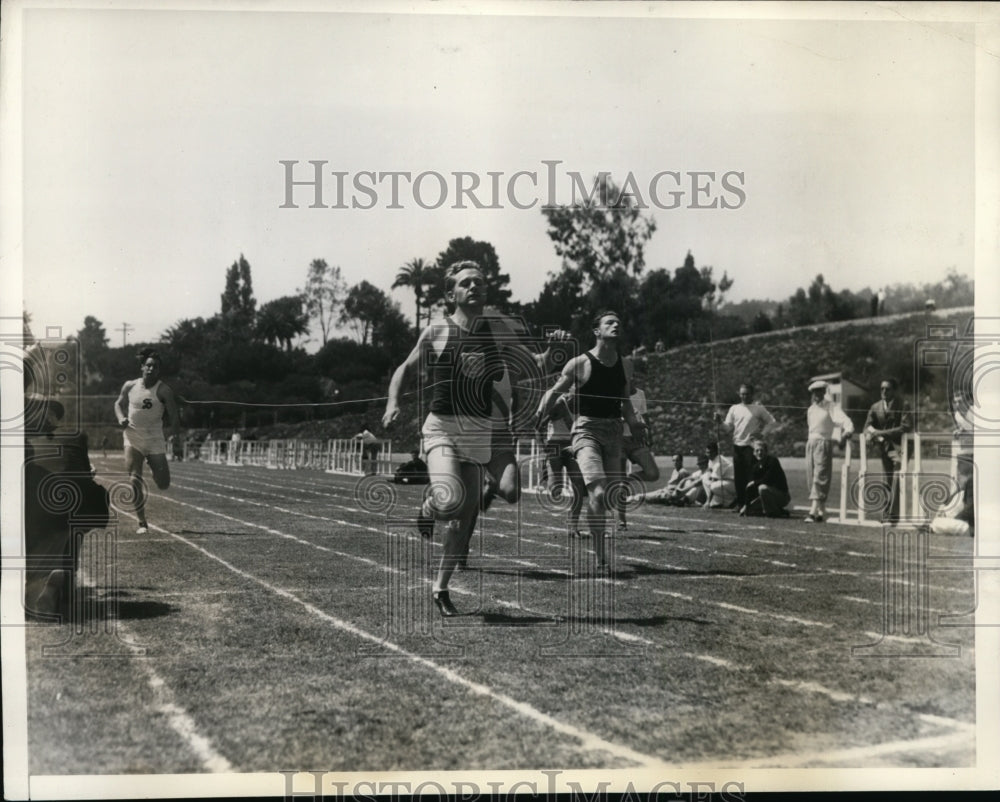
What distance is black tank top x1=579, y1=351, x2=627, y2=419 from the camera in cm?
499

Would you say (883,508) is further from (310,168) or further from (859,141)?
(310,168)

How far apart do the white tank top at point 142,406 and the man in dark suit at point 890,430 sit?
13.6ft

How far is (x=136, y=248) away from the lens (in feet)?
14.9

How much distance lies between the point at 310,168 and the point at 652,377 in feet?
7.24

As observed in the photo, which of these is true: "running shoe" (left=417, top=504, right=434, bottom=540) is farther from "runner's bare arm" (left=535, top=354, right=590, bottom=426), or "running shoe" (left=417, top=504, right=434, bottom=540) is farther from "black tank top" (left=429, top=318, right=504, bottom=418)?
"runner's bare arm" (left=535, top=354, right=590, bottom=426)

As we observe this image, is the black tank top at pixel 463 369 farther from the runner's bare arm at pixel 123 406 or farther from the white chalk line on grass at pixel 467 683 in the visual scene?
the runner's bare arm at pixel 123 406

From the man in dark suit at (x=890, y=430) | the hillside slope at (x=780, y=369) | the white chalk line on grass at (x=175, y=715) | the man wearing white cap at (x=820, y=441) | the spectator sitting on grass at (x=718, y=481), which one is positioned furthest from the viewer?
the spectator sitting on grass at (x=718, y=481)

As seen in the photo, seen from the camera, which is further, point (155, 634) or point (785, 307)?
point (785, 307)

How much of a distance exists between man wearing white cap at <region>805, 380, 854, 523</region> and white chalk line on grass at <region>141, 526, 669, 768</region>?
9.52 ft

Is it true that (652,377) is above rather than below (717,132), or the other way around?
below

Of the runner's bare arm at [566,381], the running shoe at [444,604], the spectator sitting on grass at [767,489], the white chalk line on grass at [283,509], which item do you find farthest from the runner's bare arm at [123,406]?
the spectator sitting on grass at [767,489]

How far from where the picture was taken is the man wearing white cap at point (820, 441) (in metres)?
6.08

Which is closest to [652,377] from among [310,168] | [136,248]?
[310,168]

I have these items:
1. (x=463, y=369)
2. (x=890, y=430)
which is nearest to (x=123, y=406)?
(x=463, y=369)
